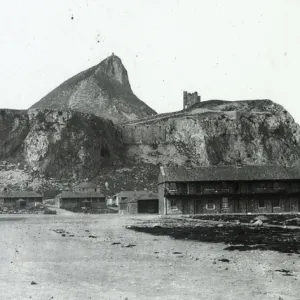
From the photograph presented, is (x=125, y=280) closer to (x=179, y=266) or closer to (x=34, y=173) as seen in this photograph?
(x=179, y=266)

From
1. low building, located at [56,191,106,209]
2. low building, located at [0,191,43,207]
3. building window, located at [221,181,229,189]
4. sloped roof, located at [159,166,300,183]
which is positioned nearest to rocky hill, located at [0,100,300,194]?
low building, located at [0,191,43,207]

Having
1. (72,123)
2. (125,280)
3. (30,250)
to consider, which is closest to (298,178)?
(30,250)

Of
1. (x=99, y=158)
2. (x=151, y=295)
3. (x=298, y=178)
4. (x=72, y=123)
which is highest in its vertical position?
(x=72, y=123)

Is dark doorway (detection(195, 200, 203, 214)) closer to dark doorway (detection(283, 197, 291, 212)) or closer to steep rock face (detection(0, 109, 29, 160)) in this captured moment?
dark doorway (detection(283, 197, 291, 212))

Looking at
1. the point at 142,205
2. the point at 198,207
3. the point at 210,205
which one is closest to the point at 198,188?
the point at 198,207

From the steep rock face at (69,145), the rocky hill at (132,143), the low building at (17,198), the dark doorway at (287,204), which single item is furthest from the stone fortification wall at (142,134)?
the dark doorway at (287,204)

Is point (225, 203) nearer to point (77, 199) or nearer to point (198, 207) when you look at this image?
point (198, 207)
